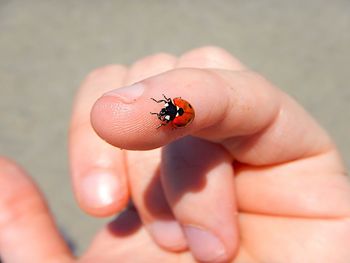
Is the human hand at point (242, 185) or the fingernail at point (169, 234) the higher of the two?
the human hand at point (242, 185)

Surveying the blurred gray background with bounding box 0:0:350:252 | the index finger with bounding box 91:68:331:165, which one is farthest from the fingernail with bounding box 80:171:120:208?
the blurred gray background with bounding box 0:0:350:252

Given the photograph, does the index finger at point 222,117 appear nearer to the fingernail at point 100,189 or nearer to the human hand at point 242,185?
the human hand at point 242,185

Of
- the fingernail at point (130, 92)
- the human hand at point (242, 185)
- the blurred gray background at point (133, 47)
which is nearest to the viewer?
the fingernail at point (130, 92)

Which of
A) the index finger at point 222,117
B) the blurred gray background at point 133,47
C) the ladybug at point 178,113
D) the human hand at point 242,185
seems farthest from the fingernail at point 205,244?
the blurred gray background at point 133,47

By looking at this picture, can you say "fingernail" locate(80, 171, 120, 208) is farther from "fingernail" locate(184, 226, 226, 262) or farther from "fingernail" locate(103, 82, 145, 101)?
"fingernail" locate(103, 82, 145, 101)

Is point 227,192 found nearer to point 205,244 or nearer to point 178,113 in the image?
point 205,244

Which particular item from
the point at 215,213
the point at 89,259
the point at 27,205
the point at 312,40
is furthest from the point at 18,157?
the point at 312,40

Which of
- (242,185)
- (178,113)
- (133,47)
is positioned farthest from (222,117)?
(133,47)

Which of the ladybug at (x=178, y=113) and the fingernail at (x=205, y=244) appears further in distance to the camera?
the fingernail at (x=205, y=244)
